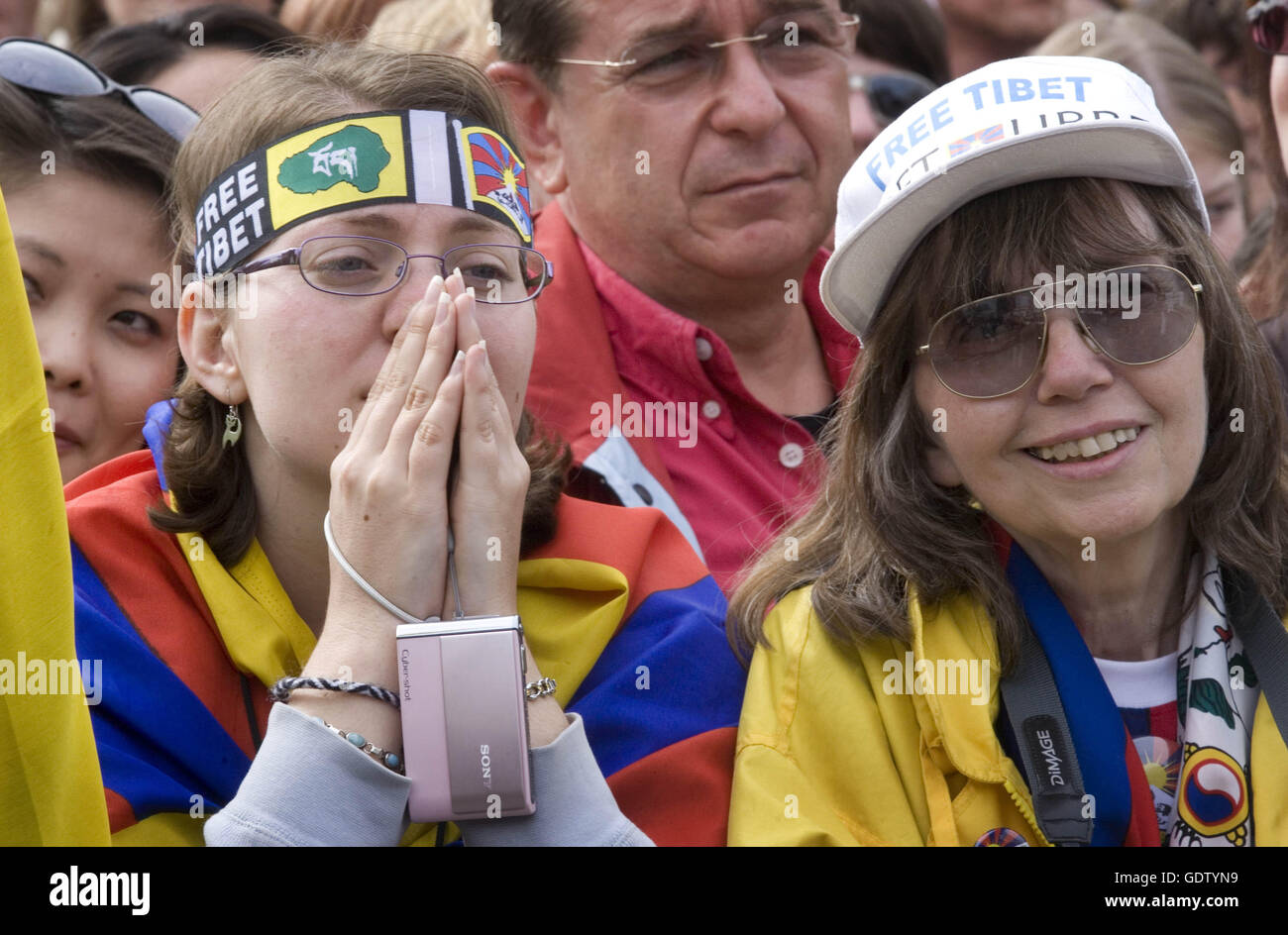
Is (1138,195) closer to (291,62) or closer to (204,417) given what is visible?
(291,62)

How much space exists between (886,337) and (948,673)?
606 millimetres

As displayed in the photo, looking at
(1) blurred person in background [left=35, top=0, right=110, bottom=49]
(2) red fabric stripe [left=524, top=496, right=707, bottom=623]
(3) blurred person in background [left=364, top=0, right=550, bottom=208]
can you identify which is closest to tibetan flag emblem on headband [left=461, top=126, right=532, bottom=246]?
(2) red fabric stripe [left=524, top=496, right=707, bottom=623]

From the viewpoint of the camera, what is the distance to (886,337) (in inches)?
105

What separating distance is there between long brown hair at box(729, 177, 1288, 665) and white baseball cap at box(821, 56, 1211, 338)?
3 centimetres

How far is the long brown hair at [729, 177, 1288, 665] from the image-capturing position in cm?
254

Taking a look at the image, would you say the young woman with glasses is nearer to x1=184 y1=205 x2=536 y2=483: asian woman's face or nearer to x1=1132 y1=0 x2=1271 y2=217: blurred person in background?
x1=184 y1=205 x2=536 y2=483: asian woman's face

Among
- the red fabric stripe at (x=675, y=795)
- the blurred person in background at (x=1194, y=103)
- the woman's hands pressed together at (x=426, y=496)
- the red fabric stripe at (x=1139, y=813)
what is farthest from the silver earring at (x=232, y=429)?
the blurred person in background at (x=1194, y=103)

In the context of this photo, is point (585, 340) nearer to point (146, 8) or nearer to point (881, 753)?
point (881, 753)

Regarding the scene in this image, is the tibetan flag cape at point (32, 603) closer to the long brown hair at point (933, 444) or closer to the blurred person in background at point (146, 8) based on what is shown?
the long brown hair at point (933, 444)

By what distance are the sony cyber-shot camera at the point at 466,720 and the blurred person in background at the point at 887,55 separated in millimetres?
3191

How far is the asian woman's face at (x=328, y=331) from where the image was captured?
8.21 ft

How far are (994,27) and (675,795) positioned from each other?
4.22m
